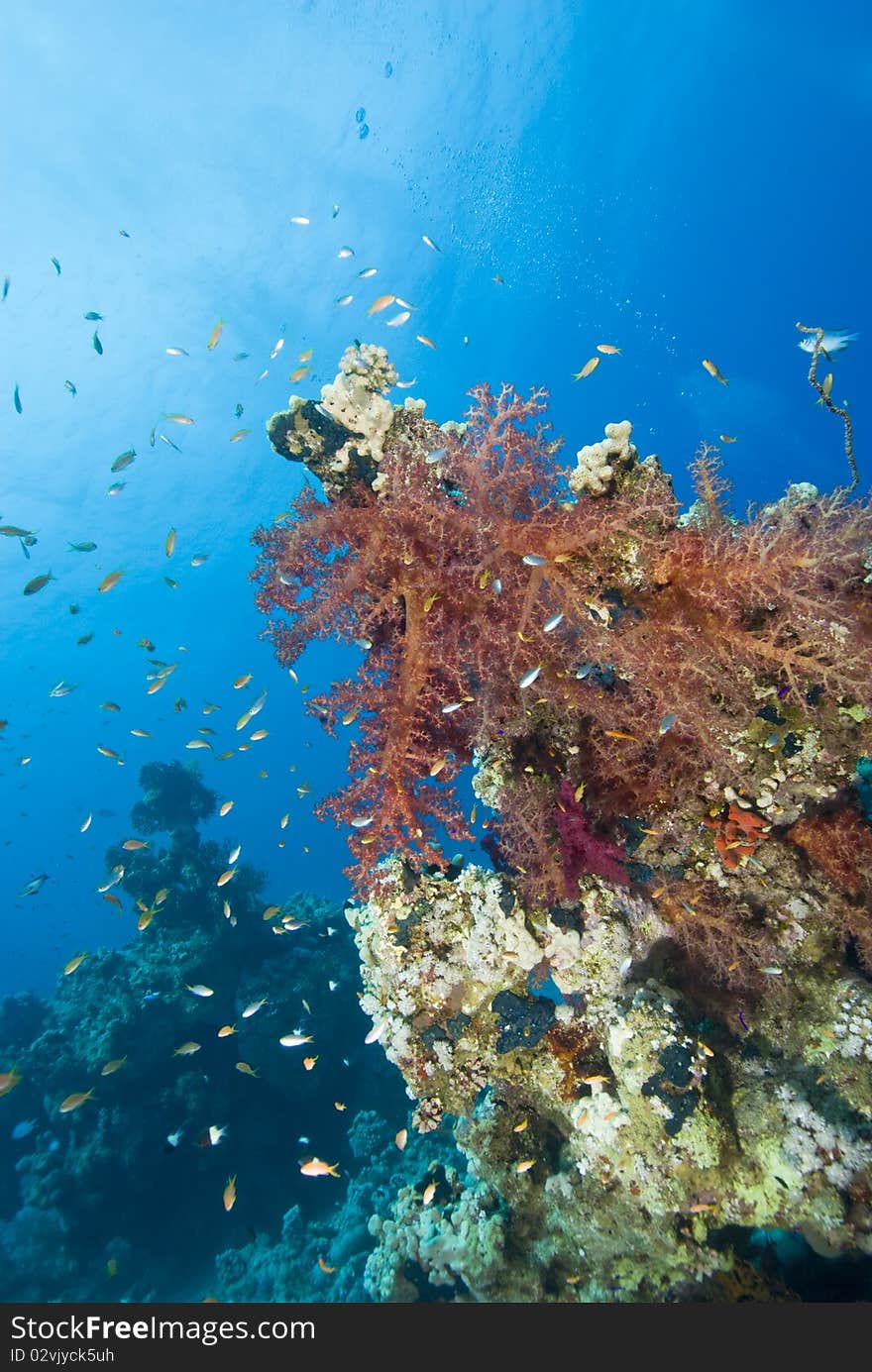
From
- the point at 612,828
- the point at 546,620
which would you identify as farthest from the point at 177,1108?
the point at 546,620

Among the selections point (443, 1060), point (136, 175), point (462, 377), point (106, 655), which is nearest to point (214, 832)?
point (106, 655)

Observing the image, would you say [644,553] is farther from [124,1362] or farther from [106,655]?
[106,655]

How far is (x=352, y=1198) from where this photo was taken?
14.9 m

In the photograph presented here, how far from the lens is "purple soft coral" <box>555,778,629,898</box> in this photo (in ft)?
19.4

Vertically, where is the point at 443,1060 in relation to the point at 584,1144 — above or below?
above

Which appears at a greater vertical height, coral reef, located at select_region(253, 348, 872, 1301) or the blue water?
the blue water

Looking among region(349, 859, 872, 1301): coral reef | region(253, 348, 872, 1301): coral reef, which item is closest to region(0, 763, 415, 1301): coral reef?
region(349, 859, 872, 1301): coral reef

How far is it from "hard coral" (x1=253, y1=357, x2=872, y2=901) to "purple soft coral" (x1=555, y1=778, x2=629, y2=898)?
14 cm

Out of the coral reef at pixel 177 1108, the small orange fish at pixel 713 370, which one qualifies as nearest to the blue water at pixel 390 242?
the coral reef at pixel 177 1108

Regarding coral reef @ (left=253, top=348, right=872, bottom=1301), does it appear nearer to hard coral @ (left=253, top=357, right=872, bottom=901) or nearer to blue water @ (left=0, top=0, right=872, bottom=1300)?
hard coral @ (left=253, top=357, right=872, bottom=901)

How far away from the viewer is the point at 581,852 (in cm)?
604

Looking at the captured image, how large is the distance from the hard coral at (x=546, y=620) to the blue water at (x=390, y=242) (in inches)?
689

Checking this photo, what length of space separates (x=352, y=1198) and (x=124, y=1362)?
12066 millimetres

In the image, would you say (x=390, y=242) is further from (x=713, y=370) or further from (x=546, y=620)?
(x=546, y=620)
